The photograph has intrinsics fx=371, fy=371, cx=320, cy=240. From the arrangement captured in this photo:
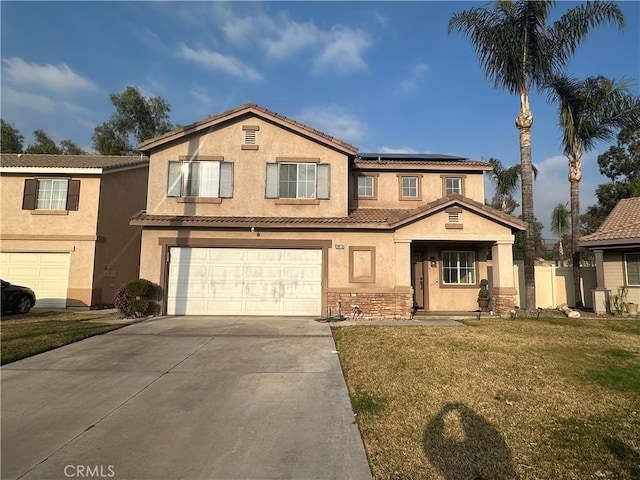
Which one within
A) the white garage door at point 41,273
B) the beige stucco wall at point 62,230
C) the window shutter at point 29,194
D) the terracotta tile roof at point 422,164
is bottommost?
the white garage door at point 41,273

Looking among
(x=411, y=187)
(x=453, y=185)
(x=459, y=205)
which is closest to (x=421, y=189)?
(x=411, y=187)

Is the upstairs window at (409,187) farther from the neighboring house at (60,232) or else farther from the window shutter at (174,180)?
the neighboring house at (60,232)

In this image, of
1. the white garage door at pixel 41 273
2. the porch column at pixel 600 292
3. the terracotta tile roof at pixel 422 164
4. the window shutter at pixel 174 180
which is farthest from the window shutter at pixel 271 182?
the porch column at pixel 600 292

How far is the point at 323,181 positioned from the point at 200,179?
4.46 m

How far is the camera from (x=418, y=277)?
14.7 m

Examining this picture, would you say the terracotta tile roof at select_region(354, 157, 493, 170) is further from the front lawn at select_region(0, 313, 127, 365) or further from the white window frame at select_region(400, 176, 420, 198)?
the front lawn at select_region(0, 313, 127, 365)

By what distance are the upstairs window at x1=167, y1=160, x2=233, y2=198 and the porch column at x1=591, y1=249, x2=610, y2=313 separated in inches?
562

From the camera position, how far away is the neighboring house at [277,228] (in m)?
12.5

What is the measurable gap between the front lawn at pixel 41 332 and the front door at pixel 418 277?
403 inches

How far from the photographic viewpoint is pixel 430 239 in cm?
1262

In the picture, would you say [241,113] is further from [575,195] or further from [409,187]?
[575,195]

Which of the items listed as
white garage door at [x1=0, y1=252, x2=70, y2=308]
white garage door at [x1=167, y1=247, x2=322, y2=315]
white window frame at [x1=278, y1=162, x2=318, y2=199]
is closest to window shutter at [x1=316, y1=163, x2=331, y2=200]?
white window frame at [x1=278, y1=162, x2=318, y2=199]

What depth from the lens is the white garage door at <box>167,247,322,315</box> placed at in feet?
41.3

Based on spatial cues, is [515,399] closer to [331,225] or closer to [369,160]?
[331,225]
